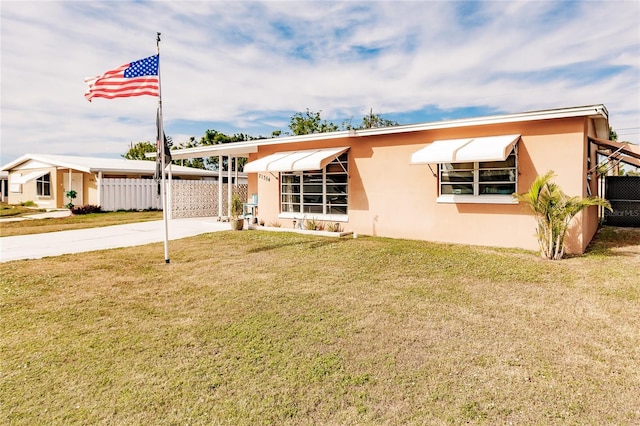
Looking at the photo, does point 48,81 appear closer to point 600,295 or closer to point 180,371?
point 180,371

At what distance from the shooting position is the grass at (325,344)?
4.11 meters

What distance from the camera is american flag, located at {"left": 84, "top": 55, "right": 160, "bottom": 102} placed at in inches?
444

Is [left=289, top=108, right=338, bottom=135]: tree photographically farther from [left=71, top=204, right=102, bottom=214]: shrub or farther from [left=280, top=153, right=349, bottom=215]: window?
[left=280, top=153, right=349, bottom=215]: window

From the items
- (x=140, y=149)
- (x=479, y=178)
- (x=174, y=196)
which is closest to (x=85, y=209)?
(x=174, y=196)

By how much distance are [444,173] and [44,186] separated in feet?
115

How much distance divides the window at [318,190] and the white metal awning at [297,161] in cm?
83

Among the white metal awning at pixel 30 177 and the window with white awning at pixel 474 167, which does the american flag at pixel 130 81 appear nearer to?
the window with white awning at pixel 474 167

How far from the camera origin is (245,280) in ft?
30.0

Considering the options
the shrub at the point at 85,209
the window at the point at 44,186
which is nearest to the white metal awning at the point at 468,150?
the shrub at the point at 85,209

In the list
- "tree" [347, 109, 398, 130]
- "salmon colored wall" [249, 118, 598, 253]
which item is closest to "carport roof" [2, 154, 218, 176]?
"salmon colored wall" [249, 118, 598, 253]

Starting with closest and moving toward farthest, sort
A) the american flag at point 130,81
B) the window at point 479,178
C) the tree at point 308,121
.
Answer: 1. the american flag at point 130,81
2. the window at point 479,178
3. the tree at point 308,121

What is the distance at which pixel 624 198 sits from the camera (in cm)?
1723

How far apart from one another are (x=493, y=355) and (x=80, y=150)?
51857 mm

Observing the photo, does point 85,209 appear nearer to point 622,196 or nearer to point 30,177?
point 30,177
